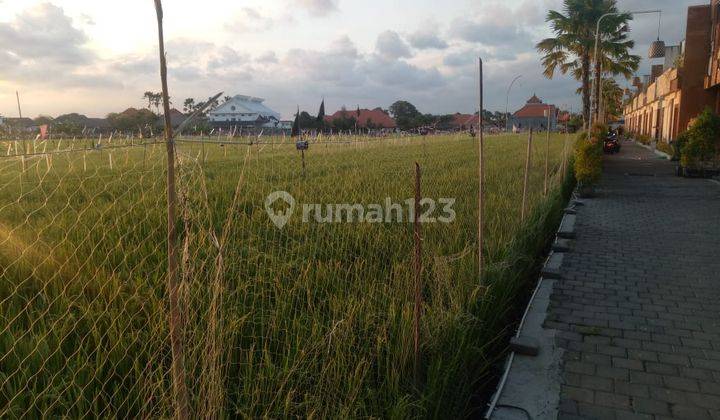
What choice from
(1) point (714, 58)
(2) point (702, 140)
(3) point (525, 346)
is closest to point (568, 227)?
(3) point (525, 346)

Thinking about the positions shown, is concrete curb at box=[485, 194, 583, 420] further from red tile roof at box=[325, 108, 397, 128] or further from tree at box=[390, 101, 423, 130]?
tree at box=[390, 101, 423, 130]

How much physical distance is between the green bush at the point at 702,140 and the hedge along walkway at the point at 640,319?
6517 mm

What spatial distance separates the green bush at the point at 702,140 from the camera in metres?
12.7

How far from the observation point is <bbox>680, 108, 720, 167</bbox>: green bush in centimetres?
1270

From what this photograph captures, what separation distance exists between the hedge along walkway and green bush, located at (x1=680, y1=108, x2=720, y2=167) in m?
6.52

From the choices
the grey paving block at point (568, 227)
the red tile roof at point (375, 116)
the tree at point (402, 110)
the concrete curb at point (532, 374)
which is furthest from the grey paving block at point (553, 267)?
the tree at point (402, 110)

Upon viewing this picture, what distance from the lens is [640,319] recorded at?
3812mm

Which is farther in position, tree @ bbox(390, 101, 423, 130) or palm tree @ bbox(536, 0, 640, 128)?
tree @ bbox(390, 101, 423, 130)

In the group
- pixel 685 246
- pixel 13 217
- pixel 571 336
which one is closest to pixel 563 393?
pixel 571 336

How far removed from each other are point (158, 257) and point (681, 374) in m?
3.85

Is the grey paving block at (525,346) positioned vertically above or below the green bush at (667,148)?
below

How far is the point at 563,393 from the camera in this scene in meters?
2.76

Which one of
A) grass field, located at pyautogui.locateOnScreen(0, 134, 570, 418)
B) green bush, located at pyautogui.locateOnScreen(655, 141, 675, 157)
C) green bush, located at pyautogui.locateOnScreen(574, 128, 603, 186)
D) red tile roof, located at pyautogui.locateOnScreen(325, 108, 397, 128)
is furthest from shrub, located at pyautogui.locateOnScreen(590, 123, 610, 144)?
red tile roof, located at pyautogui.locateOnScreen(325, 108, 397, 128)

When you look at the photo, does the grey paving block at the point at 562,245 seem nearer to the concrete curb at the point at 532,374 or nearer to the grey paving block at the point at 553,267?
the grey paving block at the point at 553,267
